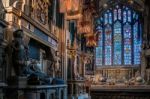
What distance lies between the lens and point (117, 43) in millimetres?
34438

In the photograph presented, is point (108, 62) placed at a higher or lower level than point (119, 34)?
lower

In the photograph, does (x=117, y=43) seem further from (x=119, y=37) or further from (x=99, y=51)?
(x=99, y=51)

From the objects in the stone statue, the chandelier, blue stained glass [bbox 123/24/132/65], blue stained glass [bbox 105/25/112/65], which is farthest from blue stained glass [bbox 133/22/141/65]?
the stone statue

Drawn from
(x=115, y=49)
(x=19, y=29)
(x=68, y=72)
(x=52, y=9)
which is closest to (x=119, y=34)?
(x=115, y=49)

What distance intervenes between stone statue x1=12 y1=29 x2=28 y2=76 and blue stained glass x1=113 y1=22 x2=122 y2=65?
23.7m

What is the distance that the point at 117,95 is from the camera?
512 inches

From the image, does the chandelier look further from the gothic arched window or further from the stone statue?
the gothic arched window

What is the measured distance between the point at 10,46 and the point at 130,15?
82.7ft

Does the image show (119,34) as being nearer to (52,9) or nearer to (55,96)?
(52,9)

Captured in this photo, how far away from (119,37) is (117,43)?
690 millimetres

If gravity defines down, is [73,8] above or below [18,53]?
above

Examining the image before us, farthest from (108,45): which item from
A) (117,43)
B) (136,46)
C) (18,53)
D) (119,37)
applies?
(18,53)

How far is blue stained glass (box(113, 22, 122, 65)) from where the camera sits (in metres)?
33.9

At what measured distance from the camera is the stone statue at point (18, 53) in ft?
35.6
